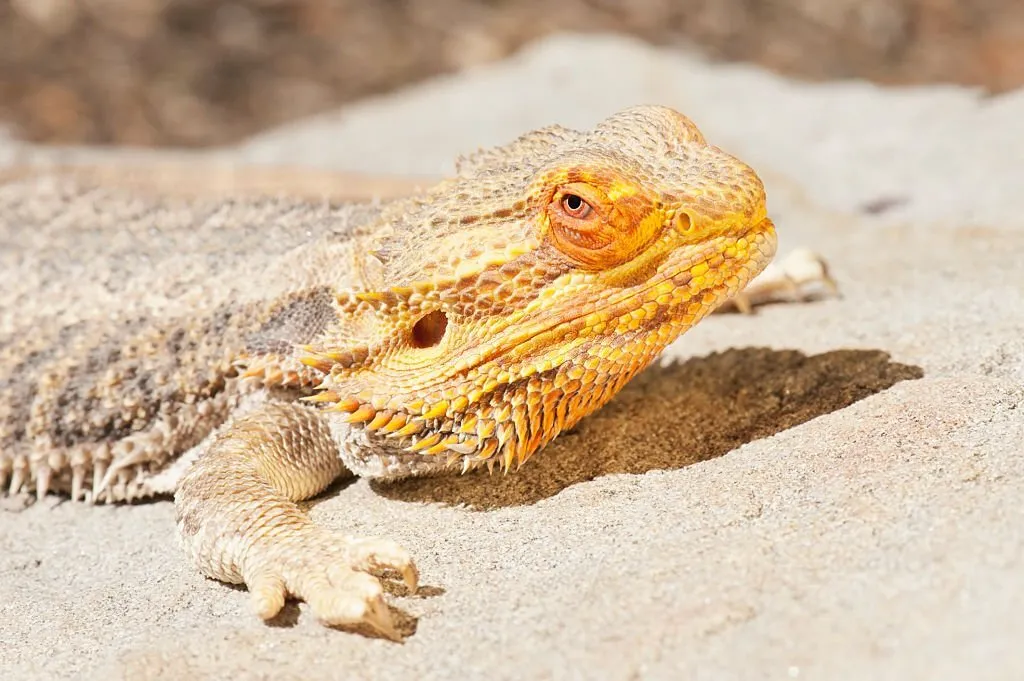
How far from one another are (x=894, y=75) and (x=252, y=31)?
4.71m

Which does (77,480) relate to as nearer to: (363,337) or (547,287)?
(363,337)

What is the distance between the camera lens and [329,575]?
2332mm

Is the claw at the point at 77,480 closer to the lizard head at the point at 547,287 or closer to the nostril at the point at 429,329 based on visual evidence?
the lizard head at the point at 547,287

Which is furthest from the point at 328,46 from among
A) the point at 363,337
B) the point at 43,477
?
the point at 363,337

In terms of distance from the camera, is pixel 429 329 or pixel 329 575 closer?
pixel 329 575

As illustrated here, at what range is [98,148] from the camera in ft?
24.2

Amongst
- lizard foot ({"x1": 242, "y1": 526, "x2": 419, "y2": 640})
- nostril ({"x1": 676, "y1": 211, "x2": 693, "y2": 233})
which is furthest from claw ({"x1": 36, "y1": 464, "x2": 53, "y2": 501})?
nostril ({"x1": 676, "y1": 211, "x2": 693, "y2": 233})

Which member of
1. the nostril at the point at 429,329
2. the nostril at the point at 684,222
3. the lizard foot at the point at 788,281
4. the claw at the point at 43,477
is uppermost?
the nostril at the point at 684,222

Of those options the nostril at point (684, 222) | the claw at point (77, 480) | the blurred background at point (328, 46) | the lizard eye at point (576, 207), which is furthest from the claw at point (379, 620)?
the blurred background at point (328, 46)

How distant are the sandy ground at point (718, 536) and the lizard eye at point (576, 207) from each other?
73cm

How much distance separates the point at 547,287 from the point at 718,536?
0.72m

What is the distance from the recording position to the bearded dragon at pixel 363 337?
2520 millimetres

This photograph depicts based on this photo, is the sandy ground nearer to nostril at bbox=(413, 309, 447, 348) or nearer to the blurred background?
nostril at bbox=(413, 309, 447, 348)

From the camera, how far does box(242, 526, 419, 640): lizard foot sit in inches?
87.7
